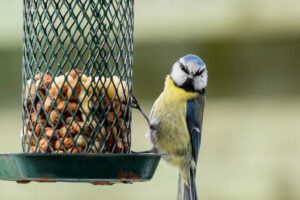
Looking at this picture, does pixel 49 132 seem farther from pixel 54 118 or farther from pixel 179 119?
pixel 179 119

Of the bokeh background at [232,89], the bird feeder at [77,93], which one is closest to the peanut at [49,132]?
the bird feeder at [77,93]

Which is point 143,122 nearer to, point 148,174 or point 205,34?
point 205,34

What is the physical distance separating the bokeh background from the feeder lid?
114cm

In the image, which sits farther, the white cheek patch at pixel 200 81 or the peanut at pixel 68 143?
the white cheek patch at pixel 200 81

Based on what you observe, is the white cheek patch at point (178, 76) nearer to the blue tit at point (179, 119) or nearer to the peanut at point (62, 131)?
the blue tit at point (179, 119)

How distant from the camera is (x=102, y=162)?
3051mm

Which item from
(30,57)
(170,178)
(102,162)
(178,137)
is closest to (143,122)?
(170,178)

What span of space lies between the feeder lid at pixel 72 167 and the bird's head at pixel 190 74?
58 cm

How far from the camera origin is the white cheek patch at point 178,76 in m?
3.70

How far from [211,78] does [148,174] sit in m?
1.19

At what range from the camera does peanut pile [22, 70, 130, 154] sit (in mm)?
3256

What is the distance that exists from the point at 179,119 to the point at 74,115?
63cm

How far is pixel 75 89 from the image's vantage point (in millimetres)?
3283

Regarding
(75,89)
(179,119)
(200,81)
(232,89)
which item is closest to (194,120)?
(179,119)
